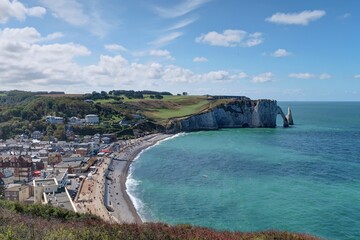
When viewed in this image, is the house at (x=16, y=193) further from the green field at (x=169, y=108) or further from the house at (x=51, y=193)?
the green field at (x=169, y=108)

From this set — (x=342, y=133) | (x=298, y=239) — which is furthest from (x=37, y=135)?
(x=342, y=133)

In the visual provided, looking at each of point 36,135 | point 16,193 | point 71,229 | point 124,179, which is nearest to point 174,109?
point 36,135

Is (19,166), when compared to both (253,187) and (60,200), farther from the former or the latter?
(253,187)

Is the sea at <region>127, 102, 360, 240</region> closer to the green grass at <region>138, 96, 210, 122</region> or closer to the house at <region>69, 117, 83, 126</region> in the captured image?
the house at <region>69, 117, 83, 126</region>

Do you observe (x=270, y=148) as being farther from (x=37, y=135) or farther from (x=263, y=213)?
(x=37, y=135)

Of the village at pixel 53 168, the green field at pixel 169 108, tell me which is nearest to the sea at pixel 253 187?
the village at pixel 53 168

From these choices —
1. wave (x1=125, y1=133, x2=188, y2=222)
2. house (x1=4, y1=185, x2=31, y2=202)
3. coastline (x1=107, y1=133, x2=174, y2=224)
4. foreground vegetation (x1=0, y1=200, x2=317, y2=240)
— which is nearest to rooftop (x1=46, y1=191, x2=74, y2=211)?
house (x1=4, y1=185, x2=31, y2=202)
